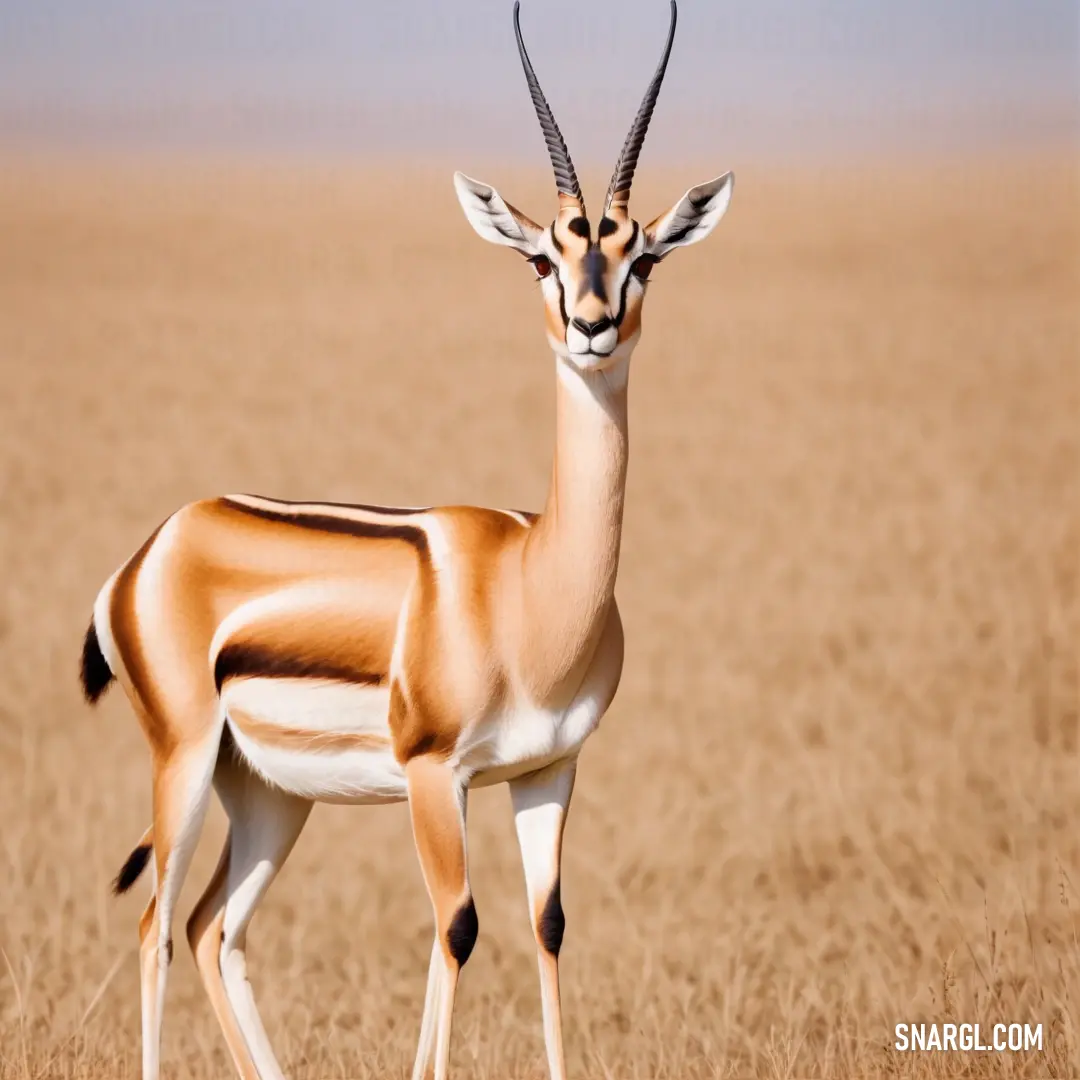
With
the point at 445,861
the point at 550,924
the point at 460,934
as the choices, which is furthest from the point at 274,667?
the point at 550,924

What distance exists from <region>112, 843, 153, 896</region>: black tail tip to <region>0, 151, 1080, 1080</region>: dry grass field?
986 millimetres

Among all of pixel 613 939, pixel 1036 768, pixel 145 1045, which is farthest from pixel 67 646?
pixel 145 1045

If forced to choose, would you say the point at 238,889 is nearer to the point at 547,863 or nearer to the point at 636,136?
the point at 547,863

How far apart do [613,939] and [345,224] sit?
39973 mm

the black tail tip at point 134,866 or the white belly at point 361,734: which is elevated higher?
the white belly at point 361,734

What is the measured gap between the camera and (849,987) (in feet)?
31.4

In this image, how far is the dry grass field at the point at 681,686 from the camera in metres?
9.50

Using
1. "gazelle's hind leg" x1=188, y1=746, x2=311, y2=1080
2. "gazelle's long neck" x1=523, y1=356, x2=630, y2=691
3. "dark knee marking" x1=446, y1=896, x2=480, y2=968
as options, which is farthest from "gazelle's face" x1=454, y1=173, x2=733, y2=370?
"gazelle's hind leg" x1=188, y1=746, x2=311, y2=1080

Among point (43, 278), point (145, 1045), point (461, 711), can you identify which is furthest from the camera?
point (43, 278)

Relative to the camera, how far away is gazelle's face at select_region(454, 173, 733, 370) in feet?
18.2

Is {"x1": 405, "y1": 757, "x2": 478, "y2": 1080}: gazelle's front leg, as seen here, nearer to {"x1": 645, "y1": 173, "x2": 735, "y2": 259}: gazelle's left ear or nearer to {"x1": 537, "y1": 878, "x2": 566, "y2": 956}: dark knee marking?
{"x1": 537, "y1": 878, "x2": 566, "y2": 956}: dark knee marking

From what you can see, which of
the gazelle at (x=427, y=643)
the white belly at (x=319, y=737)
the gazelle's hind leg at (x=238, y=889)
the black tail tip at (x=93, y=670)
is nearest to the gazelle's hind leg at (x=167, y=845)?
the gazelle at (x=427, y=643)

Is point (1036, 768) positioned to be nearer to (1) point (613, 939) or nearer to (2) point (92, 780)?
(1) point (613, 939)

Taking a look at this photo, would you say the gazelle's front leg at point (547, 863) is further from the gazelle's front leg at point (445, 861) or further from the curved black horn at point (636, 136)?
the curved black horn at point (636, 136)
